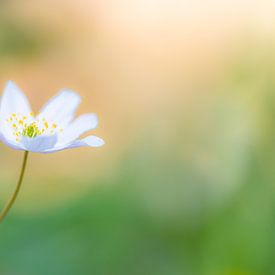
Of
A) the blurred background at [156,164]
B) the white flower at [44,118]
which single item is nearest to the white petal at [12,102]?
the white flower at [44,118]

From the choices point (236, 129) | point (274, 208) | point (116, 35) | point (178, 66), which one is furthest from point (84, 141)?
point (116, 35)

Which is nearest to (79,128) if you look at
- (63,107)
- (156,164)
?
(63,107)

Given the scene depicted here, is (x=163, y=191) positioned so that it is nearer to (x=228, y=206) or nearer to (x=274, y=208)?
(x=228, y=206)

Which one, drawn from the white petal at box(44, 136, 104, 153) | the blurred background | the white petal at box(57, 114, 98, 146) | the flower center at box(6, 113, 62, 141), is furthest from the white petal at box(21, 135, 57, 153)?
the blurred background

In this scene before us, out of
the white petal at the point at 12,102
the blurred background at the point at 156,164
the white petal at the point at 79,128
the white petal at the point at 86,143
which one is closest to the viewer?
the white petal at the point at 86,143

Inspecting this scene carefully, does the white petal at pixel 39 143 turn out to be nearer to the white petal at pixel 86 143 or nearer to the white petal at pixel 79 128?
the white petal at pixel 86 143

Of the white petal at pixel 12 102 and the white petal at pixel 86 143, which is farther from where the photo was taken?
the white petal at pixel 12 102

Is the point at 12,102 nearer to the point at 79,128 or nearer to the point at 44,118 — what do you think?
the point at 44,118
